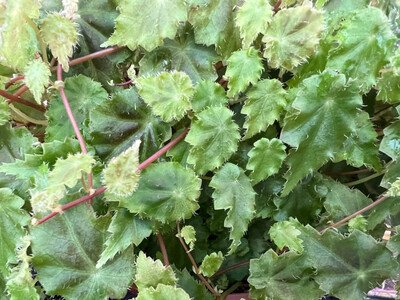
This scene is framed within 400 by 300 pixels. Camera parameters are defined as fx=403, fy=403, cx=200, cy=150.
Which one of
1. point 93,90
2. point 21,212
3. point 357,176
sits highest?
point 93,90

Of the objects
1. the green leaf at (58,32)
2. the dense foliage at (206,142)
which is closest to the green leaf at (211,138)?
the dense foliage at (206,142)

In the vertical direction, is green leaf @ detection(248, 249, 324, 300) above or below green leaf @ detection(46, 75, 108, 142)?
below

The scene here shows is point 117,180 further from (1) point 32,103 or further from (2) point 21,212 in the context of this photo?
(1) point 32,103

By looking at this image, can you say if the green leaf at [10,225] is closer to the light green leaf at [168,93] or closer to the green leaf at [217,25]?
the light green leaf at [168,93]

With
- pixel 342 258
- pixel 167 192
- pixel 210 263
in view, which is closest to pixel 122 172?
pixel 167 192

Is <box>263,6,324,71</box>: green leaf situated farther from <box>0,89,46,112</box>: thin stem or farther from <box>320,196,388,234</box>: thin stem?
<box>0,89,46,112</box>: thin stem

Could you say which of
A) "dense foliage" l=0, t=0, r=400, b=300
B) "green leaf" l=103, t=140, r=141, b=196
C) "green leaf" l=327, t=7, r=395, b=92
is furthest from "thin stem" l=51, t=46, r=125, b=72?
"green leaf" l=327, t=7, r=395, b=92

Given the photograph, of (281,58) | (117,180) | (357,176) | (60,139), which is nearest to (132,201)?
(117,180)
